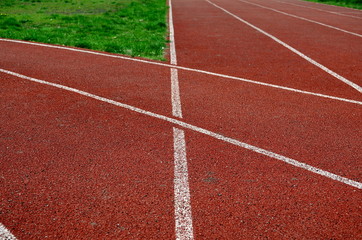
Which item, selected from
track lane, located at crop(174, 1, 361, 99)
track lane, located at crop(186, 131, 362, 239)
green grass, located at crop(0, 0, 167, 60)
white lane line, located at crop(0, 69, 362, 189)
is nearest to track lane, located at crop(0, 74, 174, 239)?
white lane line, located at crop(0, 69, 362, 189)

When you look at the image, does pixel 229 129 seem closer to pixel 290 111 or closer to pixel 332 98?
pixel 290 111

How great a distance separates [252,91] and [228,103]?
86cm

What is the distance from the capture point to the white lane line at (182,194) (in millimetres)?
3072

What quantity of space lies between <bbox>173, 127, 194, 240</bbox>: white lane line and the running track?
0.01 meters

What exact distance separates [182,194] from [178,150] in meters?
0.90

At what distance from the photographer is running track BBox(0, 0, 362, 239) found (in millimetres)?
3188

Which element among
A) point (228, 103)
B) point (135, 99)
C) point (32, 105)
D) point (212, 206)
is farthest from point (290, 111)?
point (32, 105)

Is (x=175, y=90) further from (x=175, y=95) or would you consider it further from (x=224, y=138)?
(x=224, y=138)

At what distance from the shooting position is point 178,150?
4367mm

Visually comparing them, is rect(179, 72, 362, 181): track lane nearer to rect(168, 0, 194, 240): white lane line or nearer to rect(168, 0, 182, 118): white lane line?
rect(168, 0, 182, 118): white lane line

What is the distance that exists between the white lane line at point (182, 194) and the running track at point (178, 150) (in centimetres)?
1

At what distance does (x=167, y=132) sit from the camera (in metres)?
4.83

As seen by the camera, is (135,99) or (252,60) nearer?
(135,99)

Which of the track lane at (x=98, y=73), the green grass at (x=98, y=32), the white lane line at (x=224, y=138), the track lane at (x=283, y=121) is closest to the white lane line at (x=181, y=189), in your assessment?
the white lane line at (x=224, y=138)
